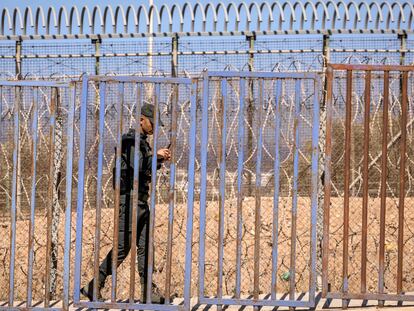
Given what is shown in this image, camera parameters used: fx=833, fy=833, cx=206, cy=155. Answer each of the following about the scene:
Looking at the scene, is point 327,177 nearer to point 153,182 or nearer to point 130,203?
point 153,182

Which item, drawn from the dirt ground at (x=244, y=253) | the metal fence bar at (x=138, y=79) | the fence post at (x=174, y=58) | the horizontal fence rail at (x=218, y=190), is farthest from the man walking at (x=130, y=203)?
the fence post at (x=174, y=58)

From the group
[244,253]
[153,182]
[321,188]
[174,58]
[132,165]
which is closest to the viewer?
[153,182]

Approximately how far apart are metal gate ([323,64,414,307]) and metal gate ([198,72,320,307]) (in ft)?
0.72

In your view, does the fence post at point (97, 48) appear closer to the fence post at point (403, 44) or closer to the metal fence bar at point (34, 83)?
the metal fence bar at point (34, 83)

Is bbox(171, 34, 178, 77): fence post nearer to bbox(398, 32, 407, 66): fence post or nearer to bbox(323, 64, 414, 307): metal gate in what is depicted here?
bbox(323, 64, 414, 307): metal gate

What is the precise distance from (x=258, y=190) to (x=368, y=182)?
4.20 feet

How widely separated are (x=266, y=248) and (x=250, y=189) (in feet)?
2.53

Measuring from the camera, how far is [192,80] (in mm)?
5859

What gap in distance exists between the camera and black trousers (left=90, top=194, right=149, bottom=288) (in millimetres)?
6117

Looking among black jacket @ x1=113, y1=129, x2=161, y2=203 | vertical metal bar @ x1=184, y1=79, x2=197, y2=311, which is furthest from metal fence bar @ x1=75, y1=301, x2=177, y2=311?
black jacket @ x1=113, y1=129, x2=161, y2=203

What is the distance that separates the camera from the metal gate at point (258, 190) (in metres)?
5.90

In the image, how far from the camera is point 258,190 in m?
5.95

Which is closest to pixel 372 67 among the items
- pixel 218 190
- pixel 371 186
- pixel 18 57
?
pixel 218 190

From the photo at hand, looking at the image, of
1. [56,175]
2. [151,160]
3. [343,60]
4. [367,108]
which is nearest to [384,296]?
[367,108]
